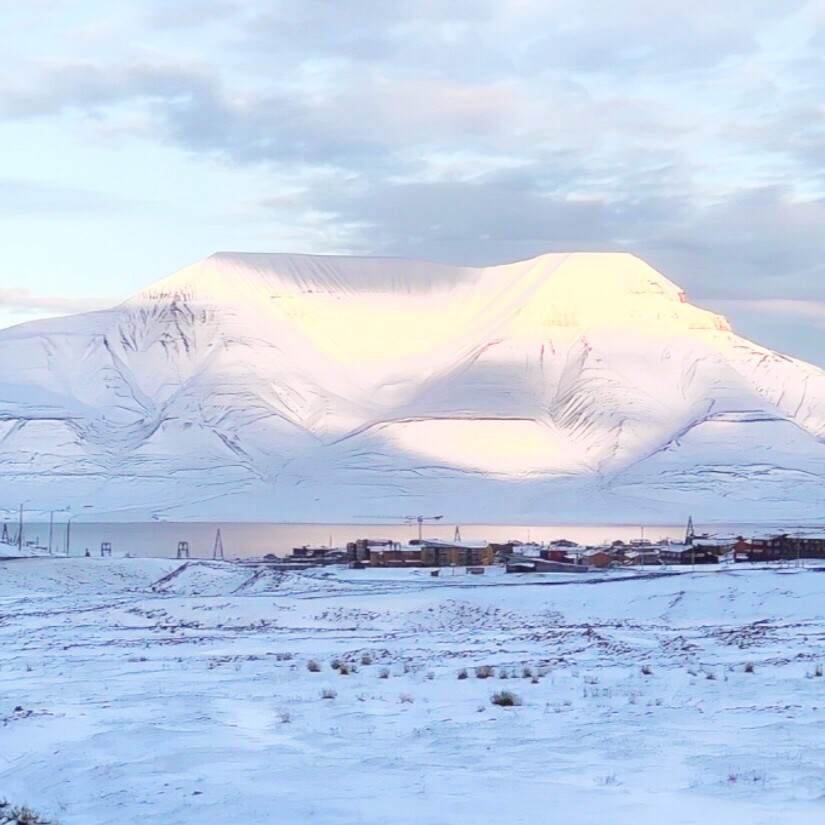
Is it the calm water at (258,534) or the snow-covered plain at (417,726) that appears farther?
the calm water at (258,534)

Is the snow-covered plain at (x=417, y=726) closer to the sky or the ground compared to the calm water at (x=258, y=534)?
closer to the ground

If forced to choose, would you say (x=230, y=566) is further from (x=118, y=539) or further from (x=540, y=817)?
(x=118, y=539)

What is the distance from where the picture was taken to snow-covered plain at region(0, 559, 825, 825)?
1120 cm

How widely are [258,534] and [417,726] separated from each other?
147 metres

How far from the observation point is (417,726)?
1488cm

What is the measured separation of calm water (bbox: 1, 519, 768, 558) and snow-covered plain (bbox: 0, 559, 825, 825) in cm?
7264

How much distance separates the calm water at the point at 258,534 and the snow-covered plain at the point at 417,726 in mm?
72642

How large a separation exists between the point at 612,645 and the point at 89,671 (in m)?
8.30

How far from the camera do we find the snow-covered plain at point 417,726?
1120 centimetres

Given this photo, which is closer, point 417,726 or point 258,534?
point 417,726

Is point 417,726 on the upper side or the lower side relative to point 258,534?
lower

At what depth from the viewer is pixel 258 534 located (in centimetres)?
16100

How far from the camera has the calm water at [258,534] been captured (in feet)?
391

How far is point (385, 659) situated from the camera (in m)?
22.6
